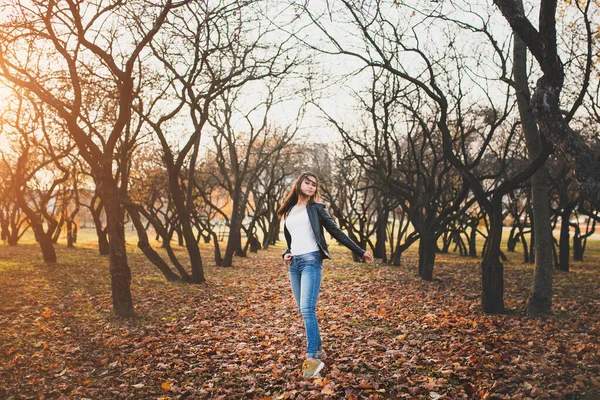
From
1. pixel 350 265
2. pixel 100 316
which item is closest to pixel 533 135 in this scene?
pixel 100 316

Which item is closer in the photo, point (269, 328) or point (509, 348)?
point (509, 348)

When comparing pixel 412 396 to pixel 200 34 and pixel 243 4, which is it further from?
pixel 200 34

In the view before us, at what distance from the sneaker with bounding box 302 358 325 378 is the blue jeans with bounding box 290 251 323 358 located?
0.06m

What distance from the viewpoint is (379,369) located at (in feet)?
18.3

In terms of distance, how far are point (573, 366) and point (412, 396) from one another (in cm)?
232

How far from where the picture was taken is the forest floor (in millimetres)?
5148

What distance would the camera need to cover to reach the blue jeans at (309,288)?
518 centimetres

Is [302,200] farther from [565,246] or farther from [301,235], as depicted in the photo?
[565,246]

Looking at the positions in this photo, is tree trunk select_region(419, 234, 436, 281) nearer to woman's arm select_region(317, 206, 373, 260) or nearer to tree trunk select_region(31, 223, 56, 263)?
woman's arm select_region(317, 206, 373, 260)

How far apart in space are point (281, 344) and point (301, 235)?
7.96 ft

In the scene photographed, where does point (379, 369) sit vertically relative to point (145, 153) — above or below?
below

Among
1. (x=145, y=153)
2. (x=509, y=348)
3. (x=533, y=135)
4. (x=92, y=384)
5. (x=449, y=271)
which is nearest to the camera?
(x=92, y=384)

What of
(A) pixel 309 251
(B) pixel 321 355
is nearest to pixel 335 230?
(A) pixel 309 251

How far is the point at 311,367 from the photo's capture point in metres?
5.29
